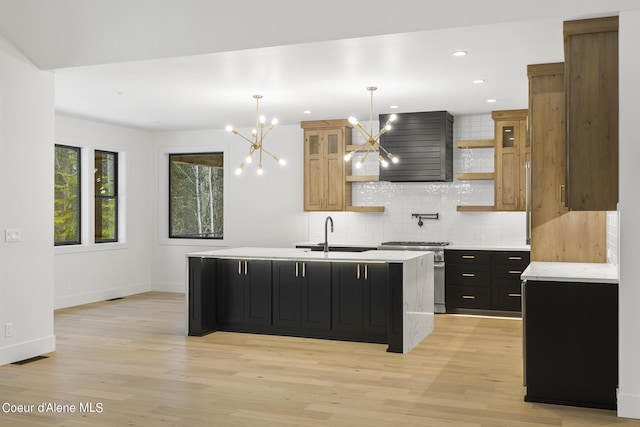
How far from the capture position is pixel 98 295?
9.38 m

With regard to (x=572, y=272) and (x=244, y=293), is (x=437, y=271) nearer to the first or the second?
(x=244, y=293)

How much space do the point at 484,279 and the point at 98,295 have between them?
5.46 metres

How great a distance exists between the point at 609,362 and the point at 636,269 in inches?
25.9

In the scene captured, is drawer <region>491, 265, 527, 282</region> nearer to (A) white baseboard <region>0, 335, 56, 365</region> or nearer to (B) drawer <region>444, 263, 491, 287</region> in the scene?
(B) drawer <region>444, 263, 491, 287</region>

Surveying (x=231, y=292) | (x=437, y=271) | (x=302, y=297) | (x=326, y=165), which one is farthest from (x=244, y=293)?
(x=326, y=165)

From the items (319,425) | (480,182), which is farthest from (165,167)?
(319,425)

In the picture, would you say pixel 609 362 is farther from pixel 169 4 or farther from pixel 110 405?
pixel 169 4

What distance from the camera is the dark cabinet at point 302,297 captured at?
6566mm

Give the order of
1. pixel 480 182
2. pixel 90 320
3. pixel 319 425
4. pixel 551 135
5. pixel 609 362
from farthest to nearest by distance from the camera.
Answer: pixel 480 182 < pixel 90 320 < pixel 551 135 < pixel 609 362 < pixel 319 425

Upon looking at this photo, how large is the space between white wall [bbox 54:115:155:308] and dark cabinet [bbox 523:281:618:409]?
650 cm

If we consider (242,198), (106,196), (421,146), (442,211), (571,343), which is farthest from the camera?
(242,198)

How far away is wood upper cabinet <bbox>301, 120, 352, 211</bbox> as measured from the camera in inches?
361

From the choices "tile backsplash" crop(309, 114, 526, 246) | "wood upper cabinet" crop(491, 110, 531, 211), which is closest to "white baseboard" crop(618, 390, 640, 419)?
"wood upper cabinet" crop(491, 110, 531, 211)

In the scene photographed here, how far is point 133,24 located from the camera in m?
5.39
